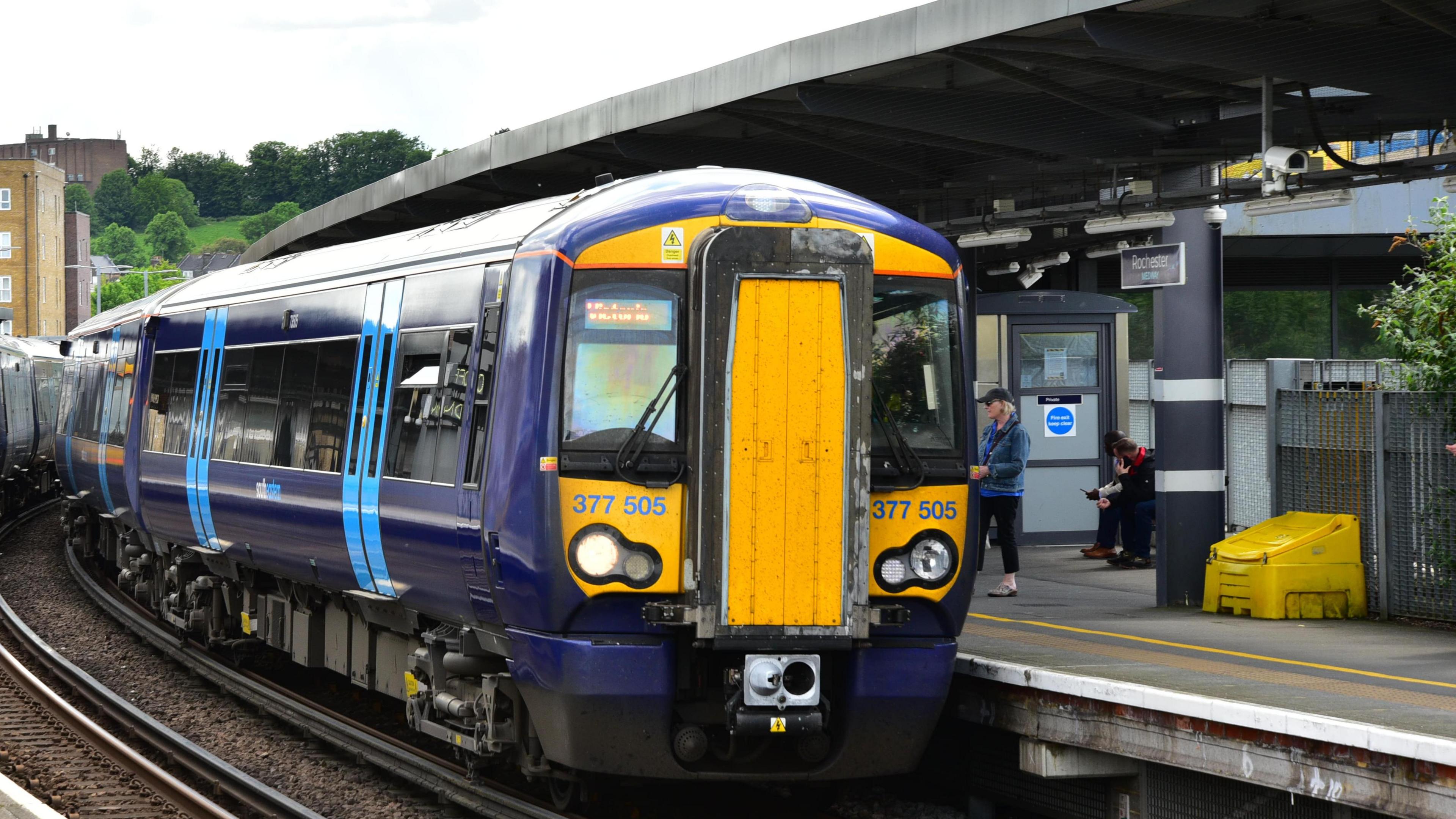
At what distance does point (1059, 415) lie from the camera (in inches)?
695

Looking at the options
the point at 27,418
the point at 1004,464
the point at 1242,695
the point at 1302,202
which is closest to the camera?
the point at 1242,695

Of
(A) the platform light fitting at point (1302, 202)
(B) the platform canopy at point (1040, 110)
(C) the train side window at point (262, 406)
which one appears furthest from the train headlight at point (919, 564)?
(C) the train side window at point (262, 406)

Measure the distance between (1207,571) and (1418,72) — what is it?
159 inches

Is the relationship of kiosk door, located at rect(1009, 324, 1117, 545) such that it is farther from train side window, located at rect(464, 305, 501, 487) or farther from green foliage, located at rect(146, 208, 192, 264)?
green foliage, located at rect(146, 208, 192, 264)

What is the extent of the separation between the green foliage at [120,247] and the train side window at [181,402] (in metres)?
166

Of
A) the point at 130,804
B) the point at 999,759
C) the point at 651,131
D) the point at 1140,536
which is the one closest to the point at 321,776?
the point at 130,804

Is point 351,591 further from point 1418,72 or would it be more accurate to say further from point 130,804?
point 1418,72

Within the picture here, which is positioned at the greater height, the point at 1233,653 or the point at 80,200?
the point at 80,200

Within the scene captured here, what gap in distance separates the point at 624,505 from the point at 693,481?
319 mm

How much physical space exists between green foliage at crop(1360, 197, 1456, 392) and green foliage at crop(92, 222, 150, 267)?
17151cm

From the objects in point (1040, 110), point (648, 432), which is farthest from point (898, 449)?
point (1040, 110)

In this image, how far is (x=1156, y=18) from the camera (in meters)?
9.09

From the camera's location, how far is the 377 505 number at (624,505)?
7332mm

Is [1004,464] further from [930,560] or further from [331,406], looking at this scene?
[331,406]
